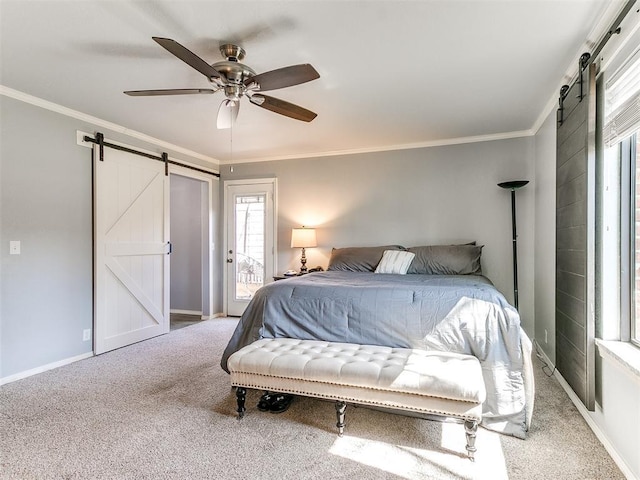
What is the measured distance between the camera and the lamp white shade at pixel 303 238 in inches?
176

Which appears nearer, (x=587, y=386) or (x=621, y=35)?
(x=621, y=35)

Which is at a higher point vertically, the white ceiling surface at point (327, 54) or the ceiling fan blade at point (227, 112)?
the white ceiling surface at point (327, 54)

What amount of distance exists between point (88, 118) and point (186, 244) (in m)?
2.43

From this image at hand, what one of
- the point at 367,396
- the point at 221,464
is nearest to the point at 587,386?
the point at 367,396

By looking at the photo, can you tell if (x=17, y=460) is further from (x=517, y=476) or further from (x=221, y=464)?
(x=517, y=476)

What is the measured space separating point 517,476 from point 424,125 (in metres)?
3.02

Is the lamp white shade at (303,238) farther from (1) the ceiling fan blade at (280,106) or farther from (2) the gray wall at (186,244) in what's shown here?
(1) the ceiling fan blade at (280,106)

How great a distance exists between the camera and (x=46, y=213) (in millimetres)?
3012

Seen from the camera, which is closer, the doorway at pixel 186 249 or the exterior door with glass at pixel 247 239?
the exterior door with glass at pixel 247 239

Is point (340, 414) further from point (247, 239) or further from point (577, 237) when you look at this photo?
point (247, 239)

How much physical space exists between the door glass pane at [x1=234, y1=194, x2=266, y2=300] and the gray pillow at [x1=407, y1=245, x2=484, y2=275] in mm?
2307

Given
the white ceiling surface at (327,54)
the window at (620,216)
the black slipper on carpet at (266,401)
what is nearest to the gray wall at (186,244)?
the white ceiling surface at (327,54)

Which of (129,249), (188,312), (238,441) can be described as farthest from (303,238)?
(238,441)

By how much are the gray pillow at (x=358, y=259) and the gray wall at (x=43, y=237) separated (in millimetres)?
2532
